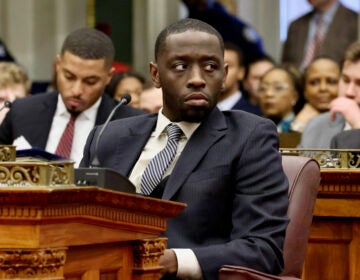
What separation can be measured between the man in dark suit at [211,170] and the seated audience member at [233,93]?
4.00 meters

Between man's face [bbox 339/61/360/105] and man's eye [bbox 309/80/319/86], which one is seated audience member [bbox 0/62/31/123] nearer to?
man's eye [bbox 309/80/319/86]

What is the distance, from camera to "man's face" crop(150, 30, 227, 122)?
4355mm

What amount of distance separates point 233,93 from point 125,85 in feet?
2.65

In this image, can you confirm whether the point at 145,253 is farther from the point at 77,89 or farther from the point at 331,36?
the point at 331,36

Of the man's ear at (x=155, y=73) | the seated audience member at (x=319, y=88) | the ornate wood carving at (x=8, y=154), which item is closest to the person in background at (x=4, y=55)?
the seated audience member at (x=319, y=88)

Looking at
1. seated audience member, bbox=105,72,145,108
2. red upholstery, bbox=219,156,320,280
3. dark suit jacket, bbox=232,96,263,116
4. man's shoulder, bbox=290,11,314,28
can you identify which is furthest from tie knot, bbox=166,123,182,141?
man's shoulder, bbox=290,11,314,28

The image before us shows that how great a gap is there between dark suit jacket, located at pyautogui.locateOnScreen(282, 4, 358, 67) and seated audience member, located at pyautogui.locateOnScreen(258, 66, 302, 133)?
1020 millimetres

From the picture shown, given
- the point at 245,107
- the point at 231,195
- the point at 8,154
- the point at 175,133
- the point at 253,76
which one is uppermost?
the point at 253,76

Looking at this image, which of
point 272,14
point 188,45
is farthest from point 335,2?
point 188,45

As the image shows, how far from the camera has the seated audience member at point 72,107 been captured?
6.97 m

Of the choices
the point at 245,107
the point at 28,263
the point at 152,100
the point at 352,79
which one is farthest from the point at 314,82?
the point at 28,263

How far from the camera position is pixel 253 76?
32.0 feet

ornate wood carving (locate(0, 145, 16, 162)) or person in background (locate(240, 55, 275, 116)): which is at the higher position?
person in background (locate(240, 55, 275, 116))

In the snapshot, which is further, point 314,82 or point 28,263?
point 314,82
